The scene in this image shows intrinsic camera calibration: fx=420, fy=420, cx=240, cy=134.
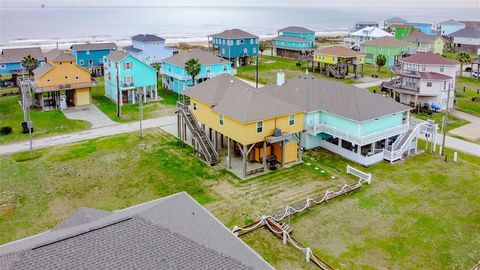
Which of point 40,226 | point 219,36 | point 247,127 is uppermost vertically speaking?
point 219,36

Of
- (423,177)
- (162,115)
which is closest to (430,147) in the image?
(423,177)

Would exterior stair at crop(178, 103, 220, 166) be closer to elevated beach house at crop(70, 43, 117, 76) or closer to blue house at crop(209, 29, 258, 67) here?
elevated beach house at crop(70, 43, 117, 76)

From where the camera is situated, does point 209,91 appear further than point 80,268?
Yes

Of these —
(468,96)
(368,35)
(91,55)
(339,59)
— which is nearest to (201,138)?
(468,96)

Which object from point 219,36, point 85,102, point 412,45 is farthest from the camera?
point 412,45

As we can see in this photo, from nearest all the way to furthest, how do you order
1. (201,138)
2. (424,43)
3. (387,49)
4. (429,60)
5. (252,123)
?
(252,123) → (201,138) → (429,60) → (387,49) → (424,43)

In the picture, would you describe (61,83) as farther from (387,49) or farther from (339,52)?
(387,49)

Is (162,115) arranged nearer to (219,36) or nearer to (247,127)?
Answer: (247,127)
